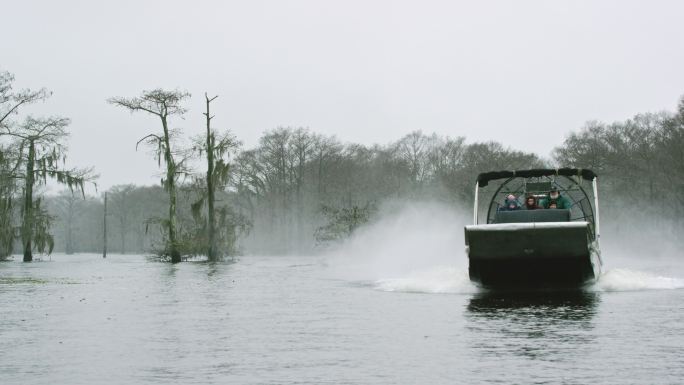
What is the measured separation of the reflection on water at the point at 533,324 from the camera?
11430mm

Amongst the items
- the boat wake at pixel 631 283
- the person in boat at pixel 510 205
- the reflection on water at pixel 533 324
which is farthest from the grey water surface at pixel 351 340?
the person in boat at pixel 510 205

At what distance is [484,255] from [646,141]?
6107 cm

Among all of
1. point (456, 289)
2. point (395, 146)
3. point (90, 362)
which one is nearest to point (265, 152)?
point (395, 146)

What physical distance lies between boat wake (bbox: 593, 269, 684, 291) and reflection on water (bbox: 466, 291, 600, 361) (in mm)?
2778

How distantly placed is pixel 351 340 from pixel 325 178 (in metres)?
94.5

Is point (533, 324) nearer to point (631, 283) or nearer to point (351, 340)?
point (351, 340)

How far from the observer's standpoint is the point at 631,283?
25.3 m

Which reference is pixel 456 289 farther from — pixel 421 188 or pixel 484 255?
pixel 421 188

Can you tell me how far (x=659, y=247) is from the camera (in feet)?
223

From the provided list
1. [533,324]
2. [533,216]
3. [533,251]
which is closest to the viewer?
[533,324]

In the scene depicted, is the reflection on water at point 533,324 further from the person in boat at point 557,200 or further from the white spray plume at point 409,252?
the white spray plume at point 409,252

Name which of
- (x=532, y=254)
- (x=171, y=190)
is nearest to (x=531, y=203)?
(x=532, y=254)

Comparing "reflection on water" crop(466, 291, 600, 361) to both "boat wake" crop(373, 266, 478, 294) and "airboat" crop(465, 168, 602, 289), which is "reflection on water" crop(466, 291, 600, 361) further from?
"boat wake" crop(373, 266, 478, 294)

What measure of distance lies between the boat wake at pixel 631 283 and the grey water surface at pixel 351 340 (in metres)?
1.94
